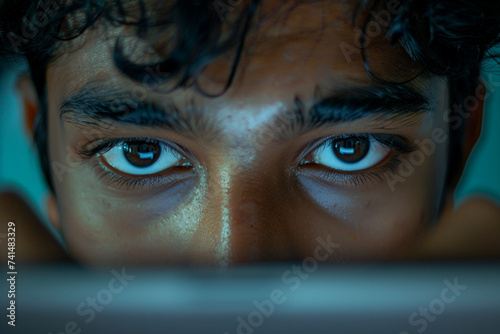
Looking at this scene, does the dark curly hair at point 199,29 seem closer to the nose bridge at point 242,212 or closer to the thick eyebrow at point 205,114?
the thick eyebrow at point 205,114

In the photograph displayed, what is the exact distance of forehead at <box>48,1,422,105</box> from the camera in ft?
2.06

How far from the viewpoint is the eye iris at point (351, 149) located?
734mm

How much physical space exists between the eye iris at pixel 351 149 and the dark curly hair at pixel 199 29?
0.40 feet

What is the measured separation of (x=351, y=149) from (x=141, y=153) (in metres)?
0.34

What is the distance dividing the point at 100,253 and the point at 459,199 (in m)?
0.88

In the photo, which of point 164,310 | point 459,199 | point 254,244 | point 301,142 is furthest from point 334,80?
point 459,199

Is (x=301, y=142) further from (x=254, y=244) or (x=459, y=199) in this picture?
(x=459, y=199)

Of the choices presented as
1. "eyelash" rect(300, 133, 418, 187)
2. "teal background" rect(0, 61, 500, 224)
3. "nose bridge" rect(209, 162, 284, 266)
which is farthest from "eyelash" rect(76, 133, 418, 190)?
"teal background" rect(0, 61, 500, 224)
